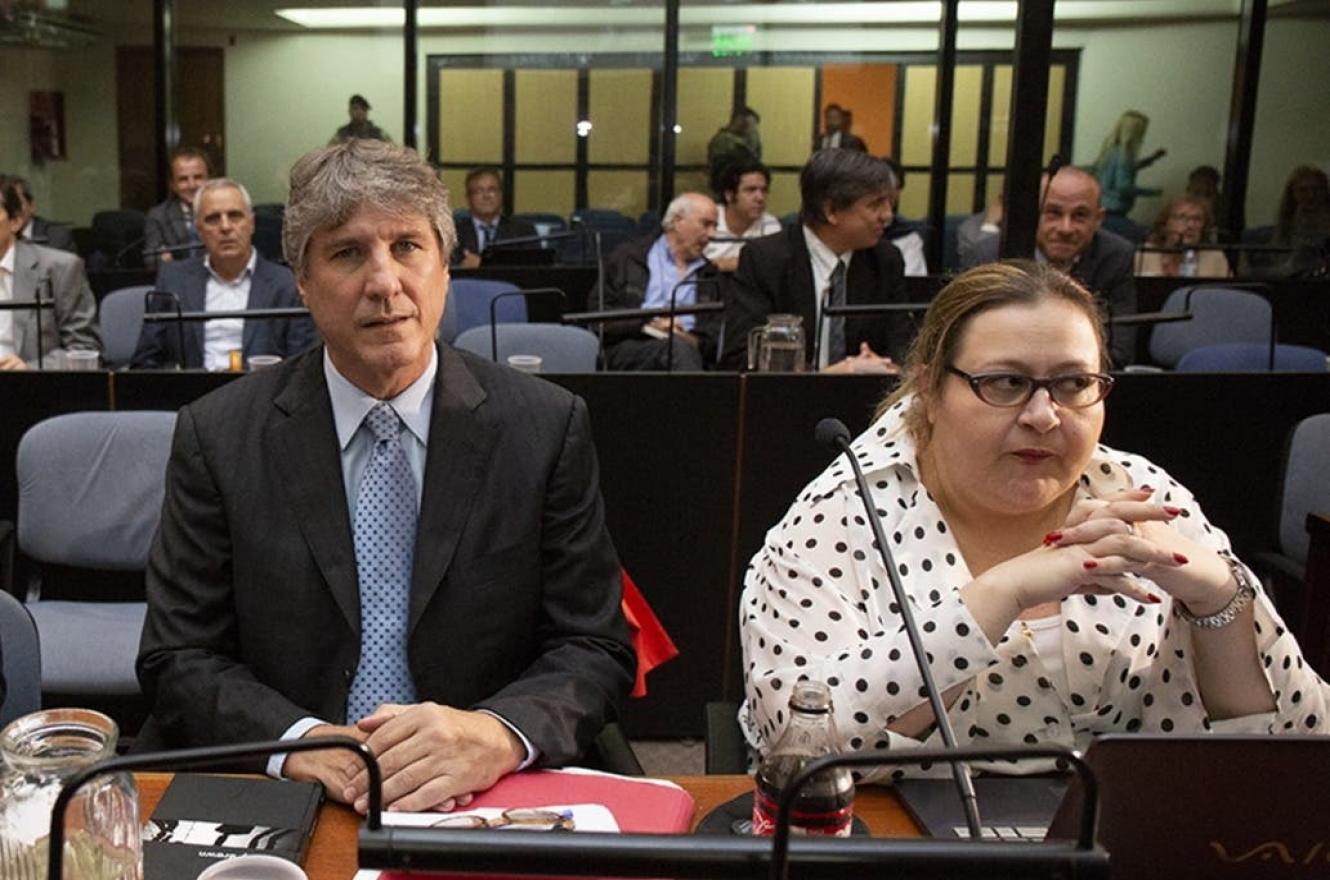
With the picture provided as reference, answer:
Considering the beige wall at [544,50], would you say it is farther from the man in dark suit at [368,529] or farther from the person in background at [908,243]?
the man in dark suit at [368,529]

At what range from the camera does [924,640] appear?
4.79 ft

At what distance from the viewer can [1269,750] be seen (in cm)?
93

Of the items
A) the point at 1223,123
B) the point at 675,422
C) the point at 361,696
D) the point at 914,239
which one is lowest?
the point at 361,696

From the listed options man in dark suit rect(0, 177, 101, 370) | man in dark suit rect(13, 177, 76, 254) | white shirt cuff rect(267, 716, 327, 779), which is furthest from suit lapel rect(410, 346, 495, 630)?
man in dark suit rect(13, 177, 76, 254)

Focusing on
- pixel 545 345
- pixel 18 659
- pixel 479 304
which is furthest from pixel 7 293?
pixel 18 659

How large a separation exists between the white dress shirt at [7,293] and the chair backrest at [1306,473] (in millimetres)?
4167

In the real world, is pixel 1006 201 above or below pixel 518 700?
above

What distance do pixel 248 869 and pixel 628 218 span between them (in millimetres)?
7549

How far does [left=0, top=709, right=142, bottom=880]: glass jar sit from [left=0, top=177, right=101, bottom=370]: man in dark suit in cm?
378

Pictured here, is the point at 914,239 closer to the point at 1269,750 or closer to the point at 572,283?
the point at 572,283

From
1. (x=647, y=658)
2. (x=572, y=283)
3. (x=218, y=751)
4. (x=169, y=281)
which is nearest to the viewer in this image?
(x=218, y=751)

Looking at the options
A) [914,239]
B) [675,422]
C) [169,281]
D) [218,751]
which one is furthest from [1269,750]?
[914,239]

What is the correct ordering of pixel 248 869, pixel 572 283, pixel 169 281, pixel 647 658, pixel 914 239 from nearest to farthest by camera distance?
pixel 248 869
pixel 647 658
pixel 169 281
pixel 572 283
pixel 914 239

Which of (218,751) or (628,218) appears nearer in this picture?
(218,751)
